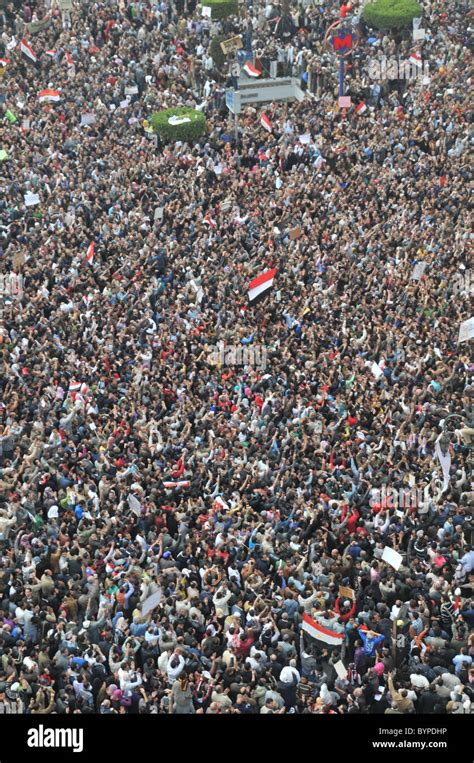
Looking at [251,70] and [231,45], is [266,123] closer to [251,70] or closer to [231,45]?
[251,70]

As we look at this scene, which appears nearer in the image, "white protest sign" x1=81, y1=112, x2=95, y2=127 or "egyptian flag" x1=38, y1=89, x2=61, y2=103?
"white protest sign" x1=81, y1=112, x2=95, y2=127

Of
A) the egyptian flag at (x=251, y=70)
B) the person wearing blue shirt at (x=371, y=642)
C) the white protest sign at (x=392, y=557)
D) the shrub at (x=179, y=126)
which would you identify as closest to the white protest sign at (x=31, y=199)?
the shrub at (x=179, y=126)

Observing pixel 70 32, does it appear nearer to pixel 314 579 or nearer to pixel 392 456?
pixel 392 456

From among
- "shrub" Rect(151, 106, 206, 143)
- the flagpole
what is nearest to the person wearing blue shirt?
"shrub" Rect(151, 106, 206, 143)

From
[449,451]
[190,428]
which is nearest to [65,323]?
[190,428]

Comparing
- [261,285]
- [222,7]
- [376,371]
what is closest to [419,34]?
[222,7]

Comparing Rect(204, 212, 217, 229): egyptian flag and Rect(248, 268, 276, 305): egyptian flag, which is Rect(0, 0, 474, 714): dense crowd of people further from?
Rect(248, 268, 276, 305): egyptian flag

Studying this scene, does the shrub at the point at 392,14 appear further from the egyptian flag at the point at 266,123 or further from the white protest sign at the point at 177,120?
the white protest sign at the point at 177,120
